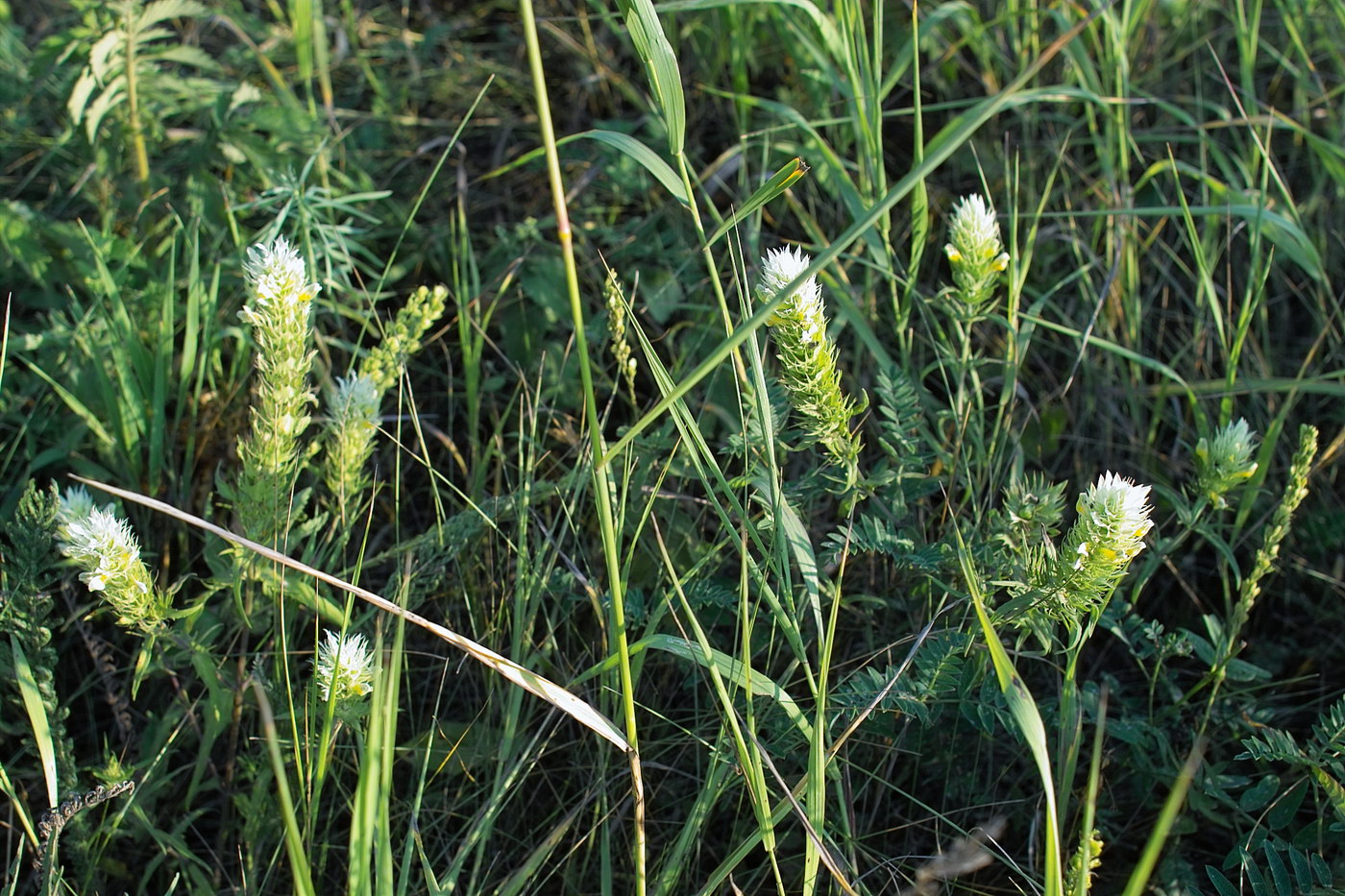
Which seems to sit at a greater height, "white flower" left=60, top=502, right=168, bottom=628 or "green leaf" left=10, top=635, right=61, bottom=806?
"white flower" left=60, top=502, right=168, bottom=628

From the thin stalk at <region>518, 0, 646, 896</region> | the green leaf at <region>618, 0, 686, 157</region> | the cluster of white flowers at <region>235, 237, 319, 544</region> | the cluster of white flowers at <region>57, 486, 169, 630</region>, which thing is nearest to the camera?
the thin stalk at <region>518, 0, 646, 896</region>

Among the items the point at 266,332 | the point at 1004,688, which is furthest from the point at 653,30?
the point at 1004,688

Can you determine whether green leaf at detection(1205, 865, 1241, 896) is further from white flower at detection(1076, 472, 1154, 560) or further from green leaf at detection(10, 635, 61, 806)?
green leaf at detection(10, 635, 61, 806)

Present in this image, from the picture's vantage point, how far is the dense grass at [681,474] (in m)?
1.27

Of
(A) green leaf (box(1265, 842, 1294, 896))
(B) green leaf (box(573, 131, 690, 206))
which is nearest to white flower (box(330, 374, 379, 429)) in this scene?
(B) green leaf (box(573, 131, 690, 206))

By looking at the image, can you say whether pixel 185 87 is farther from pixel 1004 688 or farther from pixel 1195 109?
pixel 1195 109

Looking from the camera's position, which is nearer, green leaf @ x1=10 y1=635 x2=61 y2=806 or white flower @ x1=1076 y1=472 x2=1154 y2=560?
white flower @ x1=1076 y1=472 x2=1154 y2=560

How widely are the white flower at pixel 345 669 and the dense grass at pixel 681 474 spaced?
0.04ft

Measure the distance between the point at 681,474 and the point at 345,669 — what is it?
20.2 inches

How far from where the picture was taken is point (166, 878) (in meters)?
1.47

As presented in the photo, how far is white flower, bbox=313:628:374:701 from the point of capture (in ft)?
3.85

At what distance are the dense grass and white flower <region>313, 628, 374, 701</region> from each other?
0.01 metres

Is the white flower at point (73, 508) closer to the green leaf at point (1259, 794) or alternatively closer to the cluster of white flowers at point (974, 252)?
the cluster of white flowers at point (974, 252)

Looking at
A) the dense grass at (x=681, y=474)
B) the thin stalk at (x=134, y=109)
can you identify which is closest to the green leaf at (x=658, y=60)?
the dense grass at (x=681, y=474)
